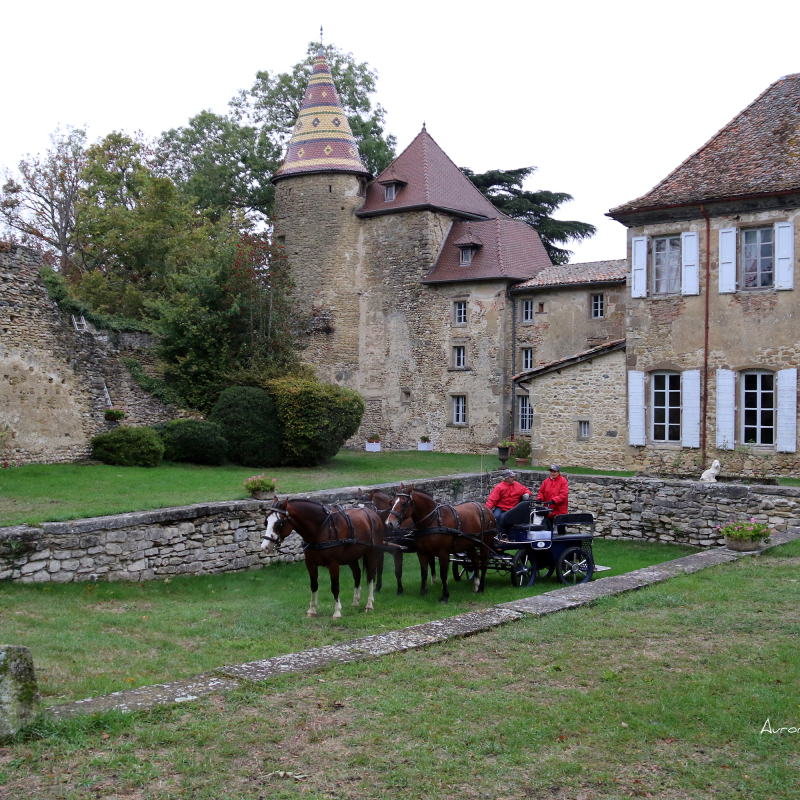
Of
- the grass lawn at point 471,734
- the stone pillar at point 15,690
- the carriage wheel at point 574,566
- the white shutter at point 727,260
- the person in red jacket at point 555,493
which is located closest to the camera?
the grass lawn at point 471,734

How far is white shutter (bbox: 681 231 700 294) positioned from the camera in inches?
780

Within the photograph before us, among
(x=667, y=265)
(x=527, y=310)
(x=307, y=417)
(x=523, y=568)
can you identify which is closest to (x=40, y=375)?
(x=307, y=417)

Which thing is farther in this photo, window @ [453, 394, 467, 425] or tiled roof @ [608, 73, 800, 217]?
window @ [453, 394, 467, 425]

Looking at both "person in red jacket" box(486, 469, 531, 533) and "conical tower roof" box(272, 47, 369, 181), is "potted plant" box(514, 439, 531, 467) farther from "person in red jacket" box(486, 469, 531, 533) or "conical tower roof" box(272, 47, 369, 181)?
"person in red jacket" box(486, 469, 531, 533)

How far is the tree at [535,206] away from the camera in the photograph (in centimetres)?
3959

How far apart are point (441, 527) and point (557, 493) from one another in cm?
237

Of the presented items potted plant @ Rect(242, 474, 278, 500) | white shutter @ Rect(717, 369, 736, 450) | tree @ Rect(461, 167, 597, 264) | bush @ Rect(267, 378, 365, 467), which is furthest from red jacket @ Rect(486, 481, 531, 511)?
tree @ Rect(461, 167, 597, 264)

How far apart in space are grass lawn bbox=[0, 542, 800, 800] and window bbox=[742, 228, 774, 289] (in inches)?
557

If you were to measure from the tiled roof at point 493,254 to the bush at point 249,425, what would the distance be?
10804 millimetres

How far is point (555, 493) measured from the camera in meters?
11.9

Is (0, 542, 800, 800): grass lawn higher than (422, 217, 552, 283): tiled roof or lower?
lower

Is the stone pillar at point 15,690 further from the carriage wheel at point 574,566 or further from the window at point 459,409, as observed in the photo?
the window at point 459,409

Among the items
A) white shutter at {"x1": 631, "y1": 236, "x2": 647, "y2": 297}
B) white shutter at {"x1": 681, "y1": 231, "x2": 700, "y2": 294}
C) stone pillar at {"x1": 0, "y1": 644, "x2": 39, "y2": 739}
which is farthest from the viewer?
white shutter at {"x1": 631, "y1": 236, "x2": 647, "y2": 297}

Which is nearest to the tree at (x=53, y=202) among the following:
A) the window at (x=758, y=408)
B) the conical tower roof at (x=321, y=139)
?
the conical tower roof at (x=321, y=139)
